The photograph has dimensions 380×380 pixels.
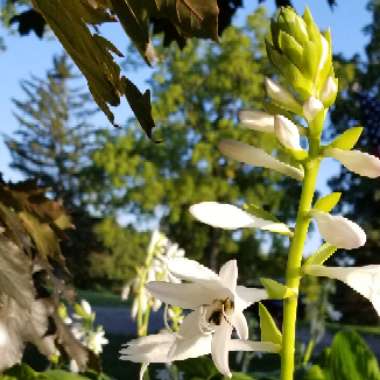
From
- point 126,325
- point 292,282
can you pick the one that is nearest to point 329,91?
point 292,282

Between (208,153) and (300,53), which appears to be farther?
(208,153)

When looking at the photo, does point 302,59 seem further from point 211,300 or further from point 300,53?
point 211,300

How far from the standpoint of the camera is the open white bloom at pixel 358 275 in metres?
1.08

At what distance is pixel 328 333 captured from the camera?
21.3m

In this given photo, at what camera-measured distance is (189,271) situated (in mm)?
1045

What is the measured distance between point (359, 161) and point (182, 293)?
0.88ft

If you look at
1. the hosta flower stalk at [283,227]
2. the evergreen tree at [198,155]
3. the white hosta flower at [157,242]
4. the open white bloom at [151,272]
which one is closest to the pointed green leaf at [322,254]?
the hosta flower stalk at [283,227]

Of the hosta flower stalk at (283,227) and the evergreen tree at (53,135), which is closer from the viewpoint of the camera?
the hosta flower stalk at (283,227)

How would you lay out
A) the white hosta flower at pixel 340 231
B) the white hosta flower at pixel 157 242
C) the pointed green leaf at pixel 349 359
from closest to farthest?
the white hosta flower at pixel 340 231 < the pointed green leaf at pixel 349 359 < the white hosta flower at pixel 157 242

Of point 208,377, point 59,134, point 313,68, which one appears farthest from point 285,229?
point 59,134

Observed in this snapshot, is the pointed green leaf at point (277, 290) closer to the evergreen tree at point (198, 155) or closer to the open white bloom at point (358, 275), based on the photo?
the open white bloom at point (358, 275)

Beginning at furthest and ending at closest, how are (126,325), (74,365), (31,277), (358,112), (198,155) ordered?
(198,155) → (358,112) → (126,325) → (74,365) → (31,277)

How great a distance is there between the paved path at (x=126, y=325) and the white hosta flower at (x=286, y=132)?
14.6 m

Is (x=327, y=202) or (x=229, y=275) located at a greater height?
(x=327, y=202)
